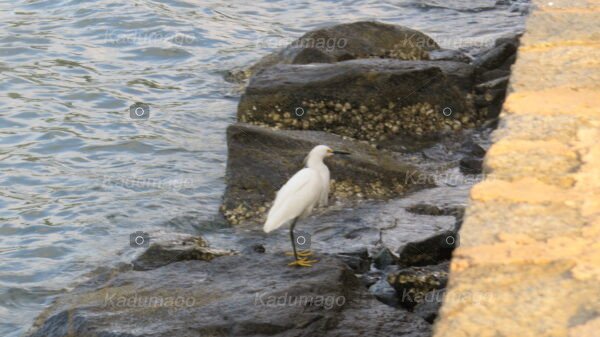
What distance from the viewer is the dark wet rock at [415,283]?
6.09 m

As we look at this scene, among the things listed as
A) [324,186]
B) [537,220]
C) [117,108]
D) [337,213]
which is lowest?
[117,108]

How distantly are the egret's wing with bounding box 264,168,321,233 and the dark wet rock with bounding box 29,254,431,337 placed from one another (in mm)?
534

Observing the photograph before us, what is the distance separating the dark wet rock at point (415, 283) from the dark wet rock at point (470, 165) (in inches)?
122

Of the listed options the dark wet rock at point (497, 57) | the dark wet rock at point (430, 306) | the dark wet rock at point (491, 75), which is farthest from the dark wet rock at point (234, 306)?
the dark wet rock at point (497, 57)

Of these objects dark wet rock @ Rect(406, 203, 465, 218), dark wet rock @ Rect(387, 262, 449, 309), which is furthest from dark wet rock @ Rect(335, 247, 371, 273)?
dark wet rock @ Rect(406, 203, 465, 218)

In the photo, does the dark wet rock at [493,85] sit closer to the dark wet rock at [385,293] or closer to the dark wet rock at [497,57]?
the dark wet rock at [497,57]

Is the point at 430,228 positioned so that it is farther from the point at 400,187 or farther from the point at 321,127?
the point at 321,127

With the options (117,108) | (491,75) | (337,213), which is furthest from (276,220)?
(117,108)

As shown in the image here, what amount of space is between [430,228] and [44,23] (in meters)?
9.69

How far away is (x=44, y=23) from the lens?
15.8m

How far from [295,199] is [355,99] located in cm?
308

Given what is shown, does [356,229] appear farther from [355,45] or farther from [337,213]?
[355,45]

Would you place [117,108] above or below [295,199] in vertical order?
below

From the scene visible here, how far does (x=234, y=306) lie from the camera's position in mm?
5363
